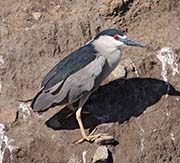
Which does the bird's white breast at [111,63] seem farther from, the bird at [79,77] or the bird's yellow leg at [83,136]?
the bird's yellow leg at [83,136]

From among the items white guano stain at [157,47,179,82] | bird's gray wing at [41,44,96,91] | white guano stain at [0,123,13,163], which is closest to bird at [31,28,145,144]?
→ bird's gray wing at [41,44,96,91]

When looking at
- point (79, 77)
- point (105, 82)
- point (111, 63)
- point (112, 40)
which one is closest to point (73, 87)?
point (79, 77)

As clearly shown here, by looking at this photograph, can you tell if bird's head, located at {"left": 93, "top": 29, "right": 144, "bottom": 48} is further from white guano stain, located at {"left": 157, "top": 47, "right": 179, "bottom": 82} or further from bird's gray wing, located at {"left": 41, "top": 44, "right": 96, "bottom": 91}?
white guano stain, located at {"left": 157, "top": 47, "right": 179, "bottom": 82}

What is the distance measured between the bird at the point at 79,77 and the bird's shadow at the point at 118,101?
0.20 metres

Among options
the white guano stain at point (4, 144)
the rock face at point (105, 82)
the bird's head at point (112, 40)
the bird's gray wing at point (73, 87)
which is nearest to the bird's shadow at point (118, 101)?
the rock face at point (105, 82)

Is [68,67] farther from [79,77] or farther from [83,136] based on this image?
[83,136]

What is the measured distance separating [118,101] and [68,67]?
0.67 m

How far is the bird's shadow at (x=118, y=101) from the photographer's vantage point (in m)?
5.83

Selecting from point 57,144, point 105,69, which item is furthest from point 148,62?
point 57,144

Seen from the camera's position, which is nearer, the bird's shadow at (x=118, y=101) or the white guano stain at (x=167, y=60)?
the bird's shadow at (x=118, y=101)

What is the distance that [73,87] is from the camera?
218 inches

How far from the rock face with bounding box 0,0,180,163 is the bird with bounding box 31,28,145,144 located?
22cm

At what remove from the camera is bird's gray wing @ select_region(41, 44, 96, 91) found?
554 cm

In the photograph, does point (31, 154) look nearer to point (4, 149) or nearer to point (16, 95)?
point (4, 149)
